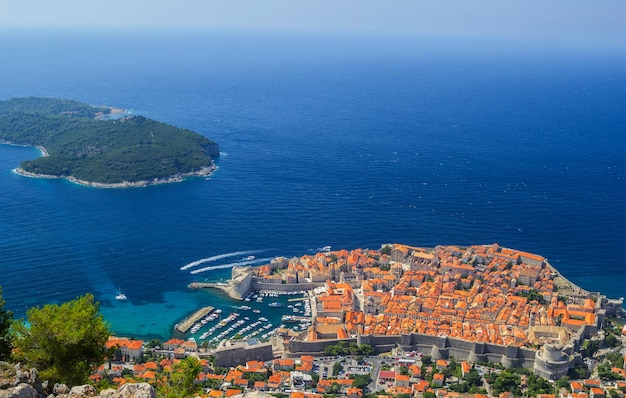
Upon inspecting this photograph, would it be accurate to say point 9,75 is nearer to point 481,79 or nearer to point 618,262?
point 481,79

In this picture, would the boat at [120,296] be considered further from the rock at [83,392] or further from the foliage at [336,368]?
the rock at [83,392]

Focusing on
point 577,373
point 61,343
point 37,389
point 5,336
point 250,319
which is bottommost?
point 250,319

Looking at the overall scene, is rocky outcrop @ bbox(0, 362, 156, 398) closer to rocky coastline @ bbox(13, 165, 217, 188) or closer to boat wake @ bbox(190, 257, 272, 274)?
boat wake @ bbox(190, 257, 272, 274)

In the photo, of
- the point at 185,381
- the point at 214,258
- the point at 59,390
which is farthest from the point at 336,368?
the point at 59,390

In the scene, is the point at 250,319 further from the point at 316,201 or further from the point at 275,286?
the point at 316,201

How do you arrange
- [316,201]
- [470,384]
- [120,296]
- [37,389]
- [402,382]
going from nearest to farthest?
[37,389]
[402,382]
[470,384]
[120,296]
[316,201]

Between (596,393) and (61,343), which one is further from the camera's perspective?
(596,393)

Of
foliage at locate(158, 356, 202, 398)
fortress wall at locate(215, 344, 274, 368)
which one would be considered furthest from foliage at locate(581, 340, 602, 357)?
foliage at locate(158, 356, 202, 398)
